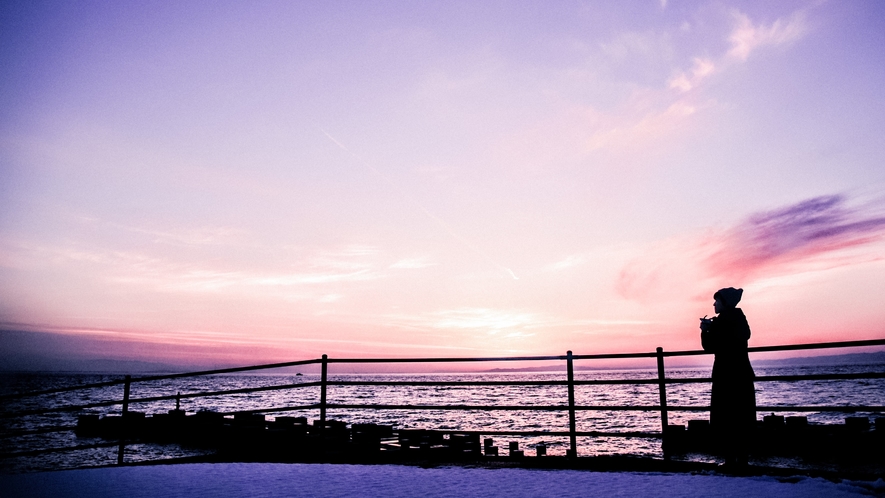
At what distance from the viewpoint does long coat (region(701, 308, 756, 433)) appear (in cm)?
516

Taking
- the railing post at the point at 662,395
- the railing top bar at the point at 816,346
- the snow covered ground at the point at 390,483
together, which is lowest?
the snow covered ground at the point at 390,483

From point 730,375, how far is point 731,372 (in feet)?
0.11

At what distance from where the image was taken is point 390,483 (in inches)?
195

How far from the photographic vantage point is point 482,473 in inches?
210

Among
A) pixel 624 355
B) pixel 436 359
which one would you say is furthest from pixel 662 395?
pixel 436 359

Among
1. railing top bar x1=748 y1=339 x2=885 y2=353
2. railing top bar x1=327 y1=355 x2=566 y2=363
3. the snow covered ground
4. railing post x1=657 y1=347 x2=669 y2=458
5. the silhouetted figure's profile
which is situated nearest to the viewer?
the snow covered ground

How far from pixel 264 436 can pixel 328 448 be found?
6439 millimetres

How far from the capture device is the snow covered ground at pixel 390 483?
4355 millimetres

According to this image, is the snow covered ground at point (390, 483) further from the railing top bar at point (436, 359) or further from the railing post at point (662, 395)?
the railing top bar at point (436, 359)

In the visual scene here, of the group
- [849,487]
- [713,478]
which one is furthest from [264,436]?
[849,487]

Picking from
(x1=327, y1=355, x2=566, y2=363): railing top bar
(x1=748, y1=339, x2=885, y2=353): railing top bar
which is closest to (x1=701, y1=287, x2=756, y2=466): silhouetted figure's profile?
(x1=748, y1=339, x2=885, y2=353): railing top bar

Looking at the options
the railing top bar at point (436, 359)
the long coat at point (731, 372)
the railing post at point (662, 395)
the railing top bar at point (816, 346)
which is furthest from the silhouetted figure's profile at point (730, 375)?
the railing top bar at point (436, 359)

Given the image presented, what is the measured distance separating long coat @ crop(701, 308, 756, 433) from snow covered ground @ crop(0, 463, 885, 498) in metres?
0.61

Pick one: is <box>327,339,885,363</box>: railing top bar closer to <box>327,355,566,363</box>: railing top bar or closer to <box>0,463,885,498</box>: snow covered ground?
<box>327,355,566,363</box>: railing top bar
